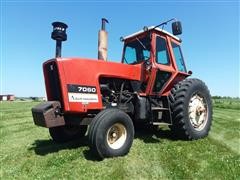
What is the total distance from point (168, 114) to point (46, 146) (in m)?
3.08

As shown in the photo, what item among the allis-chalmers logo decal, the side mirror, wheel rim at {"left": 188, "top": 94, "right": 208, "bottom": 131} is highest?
the side mirror

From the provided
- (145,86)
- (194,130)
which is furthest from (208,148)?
(145,86)

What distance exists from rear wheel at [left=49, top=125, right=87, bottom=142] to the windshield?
2348mm

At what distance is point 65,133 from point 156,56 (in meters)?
3.04

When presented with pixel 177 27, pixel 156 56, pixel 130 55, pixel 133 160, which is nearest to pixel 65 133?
pixel 133 160

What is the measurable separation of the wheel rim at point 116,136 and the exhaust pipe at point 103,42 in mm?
2132

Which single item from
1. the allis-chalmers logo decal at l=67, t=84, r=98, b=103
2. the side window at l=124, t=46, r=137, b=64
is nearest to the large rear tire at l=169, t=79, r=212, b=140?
the side window at l=124, t=46, r=137, b=64

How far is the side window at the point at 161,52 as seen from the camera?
318 inches

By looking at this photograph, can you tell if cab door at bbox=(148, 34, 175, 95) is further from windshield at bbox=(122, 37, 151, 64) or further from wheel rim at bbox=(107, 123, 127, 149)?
wheel rim at bbox=(107, 123, 127, 149)

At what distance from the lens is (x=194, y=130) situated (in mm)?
7785

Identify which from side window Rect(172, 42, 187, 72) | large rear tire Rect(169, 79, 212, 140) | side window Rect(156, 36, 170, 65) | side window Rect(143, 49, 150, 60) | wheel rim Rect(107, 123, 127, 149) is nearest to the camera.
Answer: wheel rim Rect(107, 123, 127, 149)

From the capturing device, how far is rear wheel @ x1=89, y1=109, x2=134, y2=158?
18.6ft

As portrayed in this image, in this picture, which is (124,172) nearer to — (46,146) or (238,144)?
(46,146)

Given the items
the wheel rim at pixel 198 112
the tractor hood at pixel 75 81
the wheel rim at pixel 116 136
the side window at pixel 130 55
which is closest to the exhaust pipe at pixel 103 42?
the tractor hood at pixel 75 81
